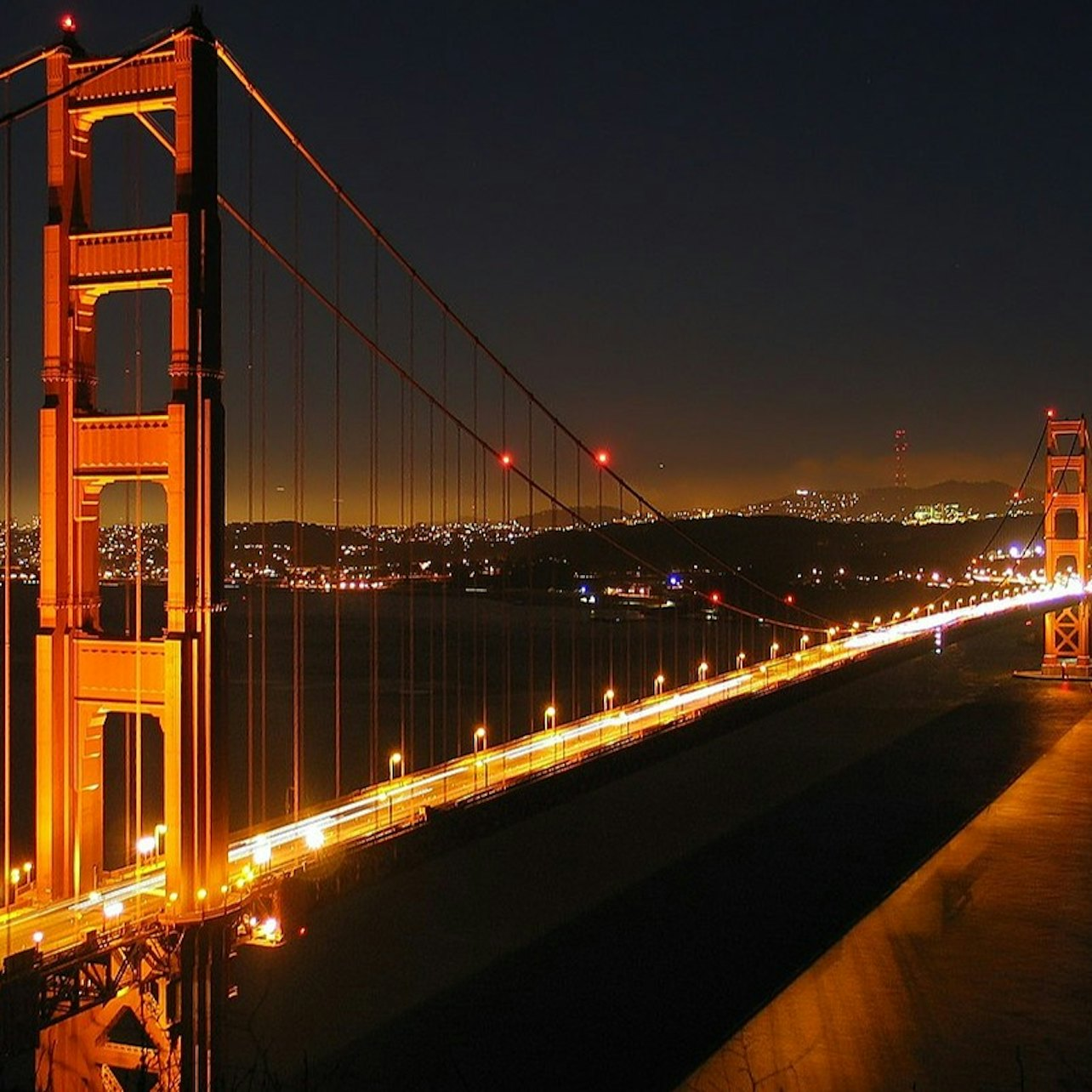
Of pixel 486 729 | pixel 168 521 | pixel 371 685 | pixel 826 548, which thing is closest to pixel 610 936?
pixel 168 521

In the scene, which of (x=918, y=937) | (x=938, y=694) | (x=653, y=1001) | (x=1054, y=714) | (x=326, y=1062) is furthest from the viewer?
(x=938, y=694)

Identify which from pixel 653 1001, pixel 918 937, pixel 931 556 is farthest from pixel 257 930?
pixel 931 556

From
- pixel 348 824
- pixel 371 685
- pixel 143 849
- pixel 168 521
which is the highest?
pixel 168 521

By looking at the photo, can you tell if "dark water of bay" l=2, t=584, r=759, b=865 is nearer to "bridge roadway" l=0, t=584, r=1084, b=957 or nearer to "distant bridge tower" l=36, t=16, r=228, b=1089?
"bridge roadway" l=0, t=584, r=1084, b=957

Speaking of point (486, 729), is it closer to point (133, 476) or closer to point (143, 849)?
point (143, 849)

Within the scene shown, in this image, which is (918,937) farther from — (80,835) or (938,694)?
(938,694)

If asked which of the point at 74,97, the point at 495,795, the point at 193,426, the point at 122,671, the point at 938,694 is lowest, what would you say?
the point at 938,694
